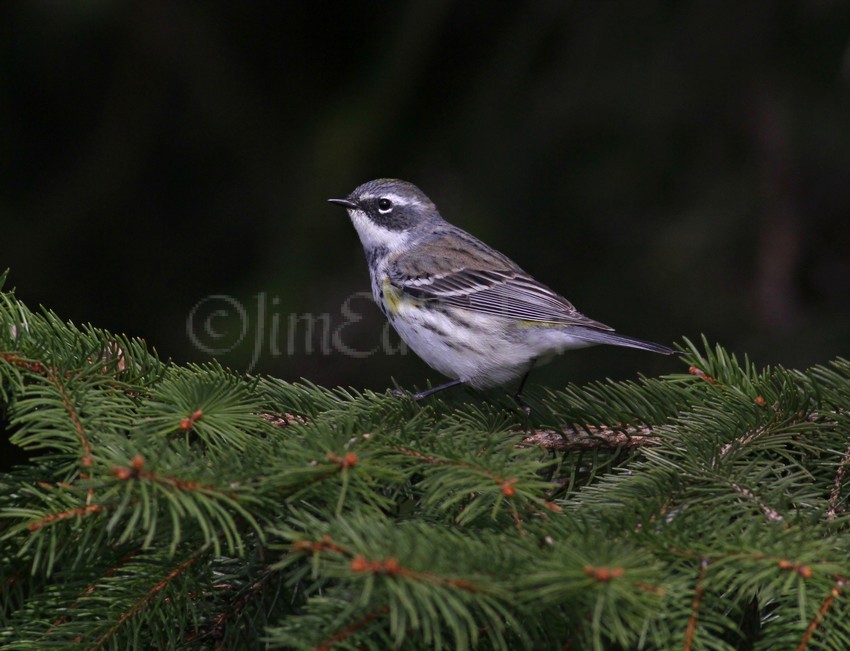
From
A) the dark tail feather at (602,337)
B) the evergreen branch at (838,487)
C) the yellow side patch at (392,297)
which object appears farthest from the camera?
the yellow side patch at (392,297)

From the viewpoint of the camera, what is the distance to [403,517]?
2258 mm

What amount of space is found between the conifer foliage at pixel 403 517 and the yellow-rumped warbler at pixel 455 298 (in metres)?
1.03

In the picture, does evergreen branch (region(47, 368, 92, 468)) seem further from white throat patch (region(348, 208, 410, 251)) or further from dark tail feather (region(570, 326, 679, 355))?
white throat patch (region(348, 208, 410, 251))

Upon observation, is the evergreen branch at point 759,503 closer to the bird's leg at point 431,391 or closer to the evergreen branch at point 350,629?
the evergreen branch at point 350,629

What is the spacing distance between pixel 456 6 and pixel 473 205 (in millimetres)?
1177

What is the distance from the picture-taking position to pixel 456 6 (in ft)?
17.1

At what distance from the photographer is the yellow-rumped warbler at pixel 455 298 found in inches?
165

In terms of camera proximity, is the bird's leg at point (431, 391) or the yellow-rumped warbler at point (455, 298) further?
the yellow-rumped warbler at point (455, 298)

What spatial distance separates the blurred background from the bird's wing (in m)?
0.31

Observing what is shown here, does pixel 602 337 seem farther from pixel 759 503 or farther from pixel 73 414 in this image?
pixel 73 414

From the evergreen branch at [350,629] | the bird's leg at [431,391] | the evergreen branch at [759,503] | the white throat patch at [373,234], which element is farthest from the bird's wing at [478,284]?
the evergreen branch at [350,629]

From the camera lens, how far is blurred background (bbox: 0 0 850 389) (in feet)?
15.7

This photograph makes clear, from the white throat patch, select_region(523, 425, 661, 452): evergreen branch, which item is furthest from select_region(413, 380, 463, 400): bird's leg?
the white throat patch

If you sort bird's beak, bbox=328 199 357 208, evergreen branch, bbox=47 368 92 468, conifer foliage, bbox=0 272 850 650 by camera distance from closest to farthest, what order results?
conifer foliage, bbox=0 272 850 650 → evergreen branch, bbox=47 368 92 468 → bird's beak, bbox=328 199 357 208
